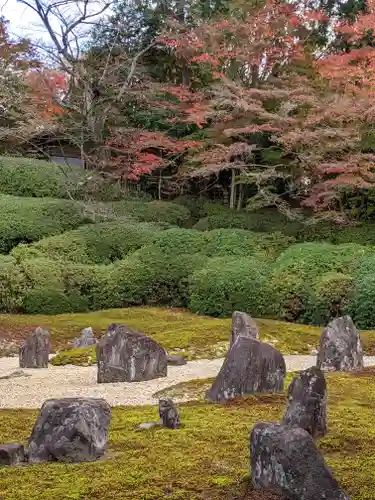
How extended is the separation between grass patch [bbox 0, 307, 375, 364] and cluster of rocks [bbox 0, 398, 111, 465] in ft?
18.8

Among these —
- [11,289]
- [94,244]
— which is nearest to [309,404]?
[11,289]

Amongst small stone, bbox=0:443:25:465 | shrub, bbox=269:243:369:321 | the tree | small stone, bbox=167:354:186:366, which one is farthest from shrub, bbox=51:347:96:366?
the tree

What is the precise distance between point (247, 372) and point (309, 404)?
1784mm

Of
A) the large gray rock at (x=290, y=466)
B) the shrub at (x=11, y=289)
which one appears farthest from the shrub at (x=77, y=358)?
the large gray rock at (x=290, y=466)

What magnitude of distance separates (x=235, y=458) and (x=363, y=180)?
1363cm

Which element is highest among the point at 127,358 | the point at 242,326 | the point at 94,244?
the point at 94,244

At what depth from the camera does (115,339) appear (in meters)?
7.96

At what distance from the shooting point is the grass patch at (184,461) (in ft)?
10.7

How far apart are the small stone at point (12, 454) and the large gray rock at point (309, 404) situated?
1.69 metres

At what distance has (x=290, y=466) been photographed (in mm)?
3158

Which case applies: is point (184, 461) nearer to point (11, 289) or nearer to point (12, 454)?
point (12, 454)

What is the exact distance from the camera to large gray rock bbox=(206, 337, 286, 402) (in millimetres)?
6105

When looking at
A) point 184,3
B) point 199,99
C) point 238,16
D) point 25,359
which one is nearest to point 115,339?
point 25,359

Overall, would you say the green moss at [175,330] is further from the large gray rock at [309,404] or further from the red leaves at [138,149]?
the red leaves at [138,149]
